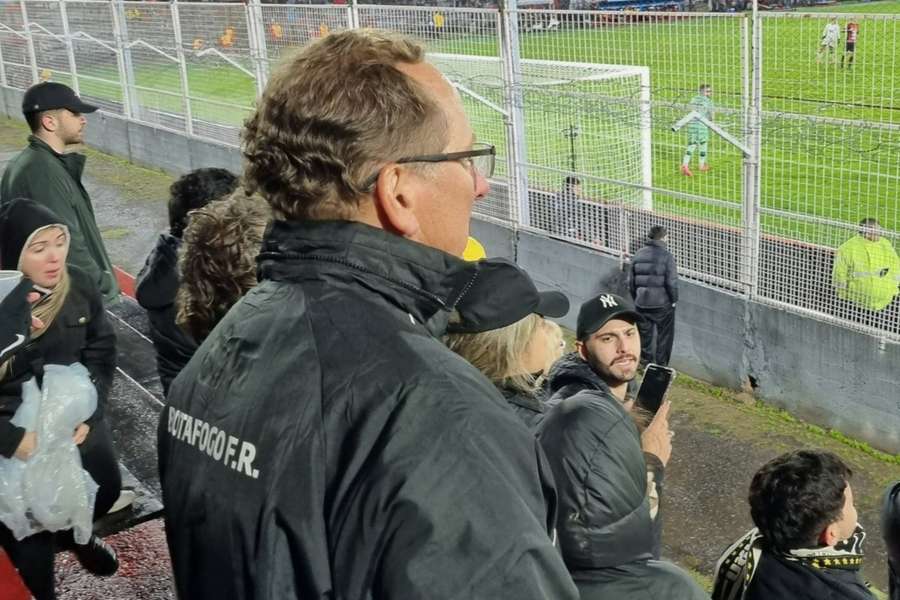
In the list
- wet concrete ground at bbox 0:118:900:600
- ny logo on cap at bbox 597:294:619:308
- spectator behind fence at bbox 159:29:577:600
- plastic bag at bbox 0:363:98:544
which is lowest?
wet concrete ground at bbox 0:118:900:600

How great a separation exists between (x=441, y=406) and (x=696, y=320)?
7.37 m

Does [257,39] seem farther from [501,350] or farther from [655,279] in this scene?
[501,350]

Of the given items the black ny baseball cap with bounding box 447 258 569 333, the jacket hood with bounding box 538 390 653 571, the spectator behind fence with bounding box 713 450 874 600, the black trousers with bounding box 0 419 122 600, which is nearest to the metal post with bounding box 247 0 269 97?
the black trousers with bounding box 0 419 122 600

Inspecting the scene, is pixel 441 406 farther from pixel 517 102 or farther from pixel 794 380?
pixel 517 102

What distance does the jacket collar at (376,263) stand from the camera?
1.38m

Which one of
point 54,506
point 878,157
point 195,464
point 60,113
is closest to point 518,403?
point 195,464

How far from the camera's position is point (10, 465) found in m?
3.74

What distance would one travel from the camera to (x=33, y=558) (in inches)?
151

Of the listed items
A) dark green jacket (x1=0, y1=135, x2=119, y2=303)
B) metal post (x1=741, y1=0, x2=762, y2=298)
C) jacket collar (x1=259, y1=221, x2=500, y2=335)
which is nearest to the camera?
jacket collar (x1=259, y1=221, x2=500, y2=335)

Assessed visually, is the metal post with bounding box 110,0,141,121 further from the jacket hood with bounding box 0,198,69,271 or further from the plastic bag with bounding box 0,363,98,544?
the plastic bag with bounding box 0,363,98,544

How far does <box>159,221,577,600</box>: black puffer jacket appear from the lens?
120 centimetres

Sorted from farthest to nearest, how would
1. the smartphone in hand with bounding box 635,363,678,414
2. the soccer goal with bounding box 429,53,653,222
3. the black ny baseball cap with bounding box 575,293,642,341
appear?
the soccer goal with bounding box 429,53,653,222
the black ny baseball cap with bounding box 575,293,642,341
the smartphone in hand with bounding box 635,363,678,414

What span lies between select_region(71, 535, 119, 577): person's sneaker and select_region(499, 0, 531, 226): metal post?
6416 mm

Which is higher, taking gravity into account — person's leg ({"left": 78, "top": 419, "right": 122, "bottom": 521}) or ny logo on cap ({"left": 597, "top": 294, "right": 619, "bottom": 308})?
ny logo on cap ({"left": 597, "top": 294, "right": 619, "bottom": 308})
